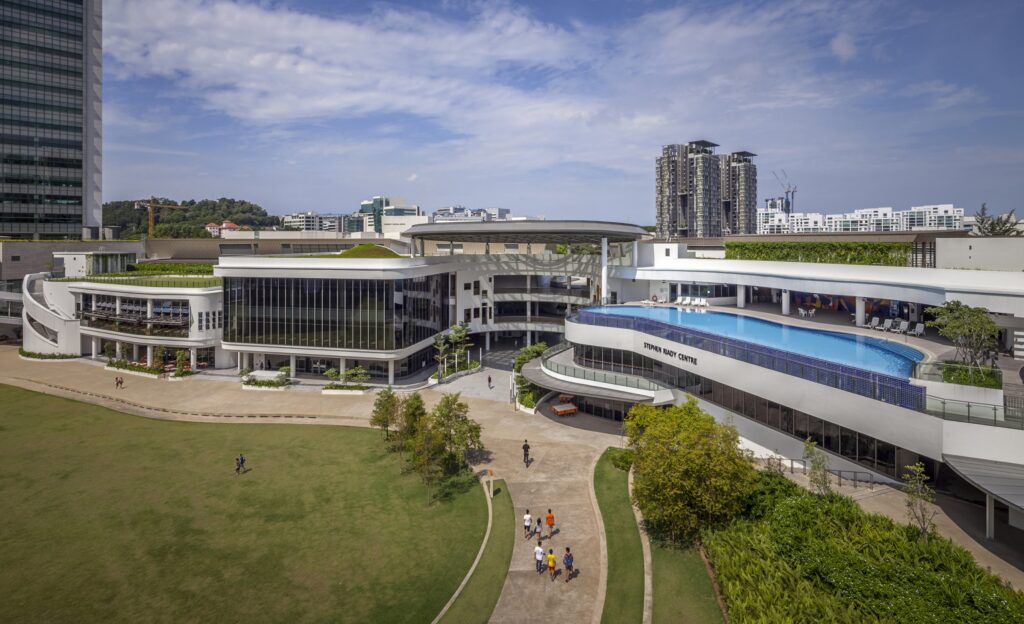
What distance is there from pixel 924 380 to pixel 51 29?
424 feet

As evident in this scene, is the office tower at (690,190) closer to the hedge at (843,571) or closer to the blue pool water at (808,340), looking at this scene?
the blue pool water at (808,340)

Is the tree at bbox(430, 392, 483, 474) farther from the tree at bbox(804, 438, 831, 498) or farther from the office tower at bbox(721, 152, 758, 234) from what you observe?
the office tower at bbox(721, 152, 758, 234)

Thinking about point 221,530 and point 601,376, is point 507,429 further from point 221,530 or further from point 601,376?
point 221,530

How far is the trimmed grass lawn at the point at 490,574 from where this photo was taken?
21.1m

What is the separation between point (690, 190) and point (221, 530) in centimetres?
16333

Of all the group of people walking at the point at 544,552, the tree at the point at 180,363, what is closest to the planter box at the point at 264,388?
the tree at the point at 180,363

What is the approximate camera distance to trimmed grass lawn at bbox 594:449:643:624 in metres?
21.1

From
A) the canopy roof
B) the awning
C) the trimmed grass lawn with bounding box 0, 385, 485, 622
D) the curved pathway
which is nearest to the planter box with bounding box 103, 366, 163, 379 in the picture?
the curved pathway

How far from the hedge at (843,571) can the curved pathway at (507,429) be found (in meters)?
A: 5.64

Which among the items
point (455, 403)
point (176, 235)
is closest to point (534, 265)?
point (455, 403)

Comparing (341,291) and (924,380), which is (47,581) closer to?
(341,291)

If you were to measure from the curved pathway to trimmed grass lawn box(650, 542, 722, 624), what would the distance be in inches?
90.2

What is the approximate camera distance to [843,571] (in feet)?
60.7

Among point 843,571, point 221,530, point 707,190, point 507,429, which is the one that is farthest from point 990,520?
point 707,190
